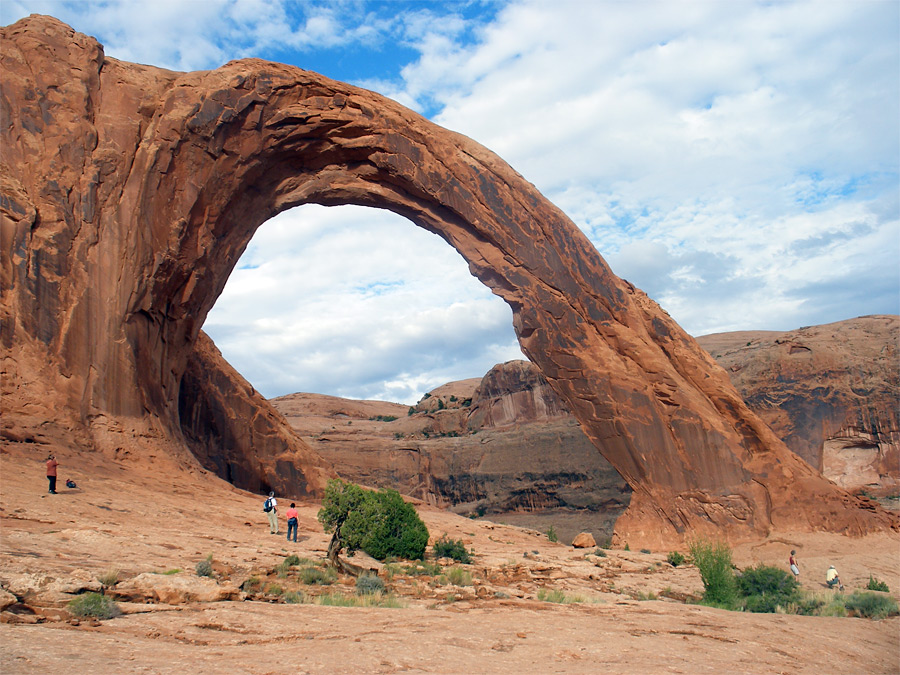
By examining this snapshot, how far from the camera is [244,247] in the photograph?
19.6 m

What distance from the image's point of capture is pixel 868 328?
28094 millimetres

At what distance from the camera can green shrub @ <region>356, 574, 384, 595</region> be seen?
803 centimetres

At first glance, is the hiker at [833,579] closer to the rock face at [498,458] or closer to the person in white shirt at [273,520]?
the person in white shirt at [273,520]

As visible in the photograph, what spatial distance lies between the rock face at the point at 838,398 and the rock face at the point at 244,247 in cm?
1031

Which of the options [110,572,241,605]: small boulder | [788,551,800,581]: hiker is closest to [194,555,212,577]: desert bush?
[110,572,241,605]: small boulder

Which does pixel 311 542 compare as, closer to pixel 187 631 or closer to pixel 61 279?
pixel 187 631

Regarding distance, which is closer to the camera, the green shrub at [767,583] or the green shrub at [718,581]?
the green shrub at [718,581]

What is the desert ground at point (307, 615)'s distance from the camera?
4.53 meters

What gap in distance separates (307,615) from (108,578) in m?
2.04

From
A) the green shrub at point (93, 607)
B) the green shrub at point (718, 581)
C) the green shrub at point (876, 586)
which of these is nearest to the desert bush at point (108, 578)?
the green shrub at point (93, 607)

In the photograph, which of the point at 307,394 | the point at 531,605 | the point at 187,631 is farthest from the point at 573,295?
the point at 307,394

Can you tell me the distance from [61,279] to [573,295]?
13.1 meters

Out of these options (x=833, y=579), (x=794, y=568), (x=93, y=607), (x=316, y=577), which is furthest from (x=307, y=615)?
(x=794, y=568)

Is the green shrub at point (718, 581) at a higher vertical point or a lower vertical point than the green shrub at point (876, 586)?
higher
